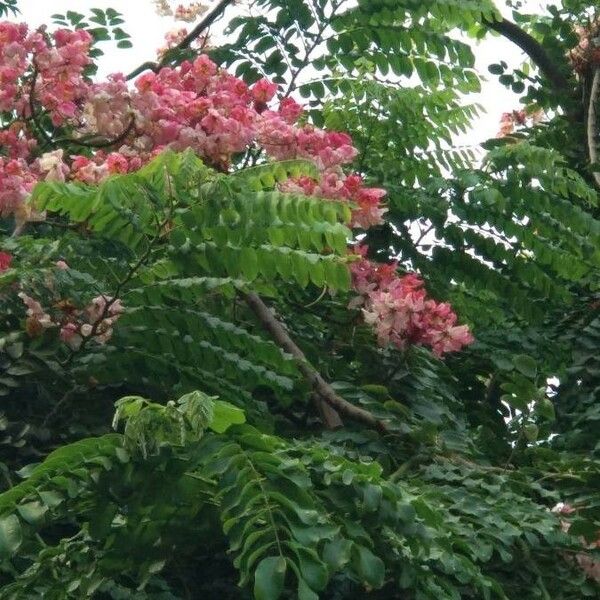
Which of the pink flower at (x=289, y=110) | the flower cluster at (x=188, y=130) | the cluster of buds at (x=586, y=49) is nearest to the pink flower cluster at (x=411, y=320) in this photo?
the flower cluster at (x=188, y=130)

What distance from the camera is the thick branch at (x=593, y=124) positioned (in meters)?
6.04

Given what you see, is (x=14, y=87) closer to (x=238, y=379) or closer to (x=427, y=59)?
(x=238, y=379)

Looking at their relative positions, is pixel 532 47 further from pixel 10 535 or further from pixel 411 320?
pixel 10 535

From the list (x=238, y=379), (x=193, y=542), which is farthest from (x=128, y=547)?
(x=238, y=379)

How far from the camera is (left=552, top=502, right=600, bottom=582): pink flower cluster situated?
141 inches

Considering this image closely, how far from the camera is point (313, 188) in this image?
404 centimetres

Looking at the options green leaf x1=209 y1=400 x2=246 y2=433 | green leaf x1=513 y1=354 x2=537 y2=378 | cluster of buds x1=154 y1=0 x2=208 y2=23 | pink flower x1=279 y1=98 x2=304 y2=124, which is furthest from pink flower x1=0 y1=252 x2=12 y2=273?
cluster of buds x1=154 y1=0 x2=208 y2=23

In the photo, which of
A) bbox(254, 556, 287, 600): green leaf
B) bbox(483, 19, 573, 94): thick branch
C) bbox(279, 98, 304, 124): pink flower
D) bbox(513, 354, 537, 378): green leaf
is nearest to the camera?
bbox(254, 556, 287, 600): green leaf

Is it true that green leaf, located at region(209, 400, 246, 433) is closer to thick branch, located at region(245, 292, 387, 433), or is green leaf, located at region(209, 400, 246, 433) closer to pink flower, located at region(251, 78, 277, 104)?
thick branch, located at region(245, 292, 387, 433)

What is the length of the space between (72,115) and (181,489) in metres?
1.53

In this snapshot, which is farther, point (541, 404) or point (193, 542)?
point (541, 404)

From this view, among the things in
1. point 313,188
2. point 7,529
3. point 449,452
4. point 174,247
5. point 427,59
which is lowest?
point 7,529

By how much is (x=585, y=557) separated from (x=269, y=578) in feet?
4.10

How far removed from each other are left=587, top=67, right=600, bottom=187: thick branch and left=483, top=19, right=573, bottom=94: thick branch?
202mm
